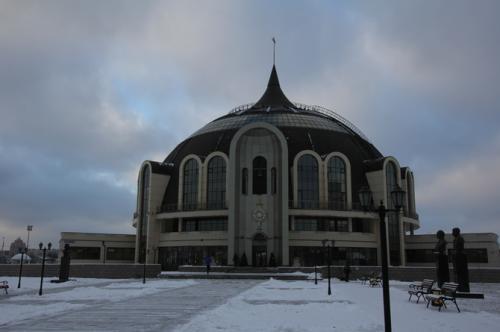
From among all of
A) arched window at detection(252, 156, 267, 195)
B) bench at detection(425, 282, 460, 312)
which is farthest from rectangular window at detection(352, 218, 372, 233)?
bench at detection(425, 282, 460, 312)

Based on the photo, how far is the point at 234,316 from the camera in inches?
633

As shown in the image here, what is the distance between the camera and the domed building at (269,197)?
2250 inches

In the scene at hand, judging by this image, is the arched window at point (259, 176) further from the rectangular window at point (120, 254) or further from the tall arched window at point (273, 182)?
the rectangular window at point (120, 254)

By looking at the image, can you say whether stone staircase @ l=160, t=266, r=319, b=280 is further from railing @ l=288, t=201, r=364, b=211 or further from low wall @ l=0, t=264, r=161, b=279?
railing @ l=288, t=201, r=364, b=211

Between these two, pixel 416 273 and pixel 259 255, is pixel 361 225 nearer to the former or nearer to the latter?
pixel 259 255

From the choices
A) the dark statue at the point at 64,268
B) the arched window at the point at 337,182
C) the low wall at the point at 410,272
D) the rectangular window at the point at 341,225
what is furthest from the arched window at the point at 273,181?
the dark statue at the point at 64,268

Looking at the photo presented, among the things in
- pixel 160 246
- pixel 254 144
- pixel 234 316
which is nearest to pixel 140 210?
pixel 160 246

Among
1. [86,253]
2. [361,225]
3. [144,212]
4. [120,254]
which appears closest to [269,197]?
[361,225]

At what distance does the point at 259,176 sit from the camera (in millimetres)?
59312

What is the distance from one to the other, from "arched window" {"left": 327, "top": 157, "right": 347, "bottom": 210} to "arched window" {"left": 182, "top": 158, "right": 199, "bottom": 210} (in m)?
17.2

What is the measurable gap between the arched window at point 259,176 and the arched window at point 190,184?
32.2 feet

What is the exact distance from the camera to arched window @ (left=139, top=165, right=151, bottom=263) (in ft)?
219

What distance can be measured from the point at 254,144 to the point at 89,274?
24959 mm

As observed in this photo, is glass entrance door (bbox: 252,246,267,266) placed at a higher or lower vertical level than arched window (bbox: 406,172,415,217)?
lower
